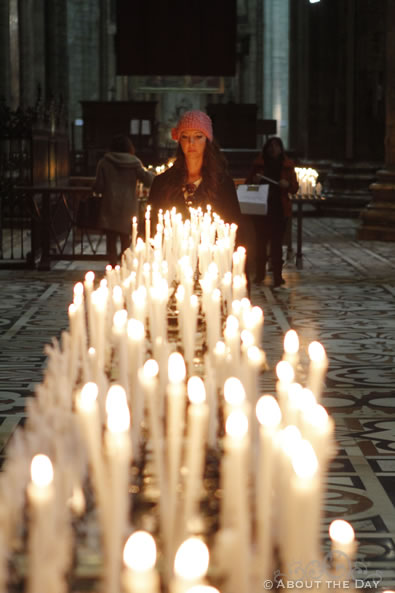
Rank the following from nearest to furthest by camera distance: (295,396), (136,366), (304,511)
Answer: (304,511), (295,396), (136,366)

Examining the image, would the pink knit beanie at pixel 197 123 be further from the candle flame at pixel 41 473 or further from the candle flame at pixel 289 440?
the candle flame at pixel 41 473

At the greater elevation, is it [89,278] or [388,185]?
[89,278]

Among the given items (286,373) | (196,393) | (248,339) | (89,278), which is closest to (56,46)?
(89,278)

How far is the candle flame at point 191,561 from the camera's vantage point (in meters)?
1.27

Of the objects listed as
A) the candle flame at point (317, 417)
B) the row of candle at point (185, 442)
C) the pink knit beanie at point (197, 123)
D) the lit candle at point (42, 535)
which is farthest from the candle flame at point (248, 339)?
the pink knit beanie at point (197, 123)

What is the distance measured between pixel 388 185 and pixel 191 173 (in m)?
13.2

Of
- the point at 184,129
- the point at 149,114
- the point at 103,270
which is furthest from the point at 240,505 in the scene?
the point at 149,114

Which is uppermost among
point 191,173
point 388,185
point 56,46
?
point 56,46

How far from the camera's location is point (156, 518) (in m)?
2.08

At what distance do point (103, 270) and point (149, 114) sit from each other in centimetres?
1952

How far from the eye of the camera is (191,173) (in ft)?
20.4

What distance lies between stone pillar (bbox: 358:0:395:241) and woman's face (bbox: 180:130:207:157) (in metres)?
12.8

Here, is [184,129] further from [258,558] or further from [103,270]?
[103,270]

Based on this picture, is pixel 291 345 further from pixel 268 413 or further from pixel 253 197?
pixel 253 197
